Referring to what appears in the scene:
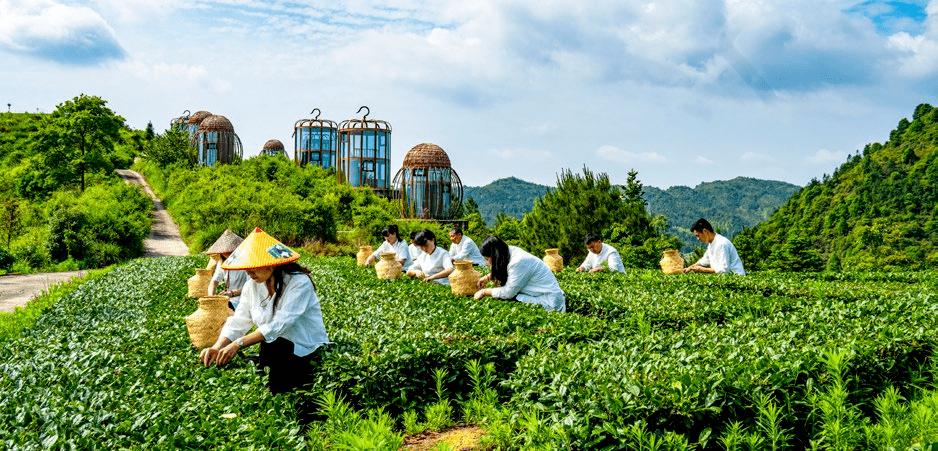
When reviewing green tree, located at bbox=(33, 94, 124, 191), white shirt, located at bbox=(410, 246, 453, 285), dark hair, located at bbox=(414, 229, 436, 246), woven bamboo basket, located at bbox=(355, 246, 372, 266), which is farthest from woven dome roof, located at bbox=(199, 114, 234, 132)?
dark hair, located at bbox=(414, 229, 436, 246)

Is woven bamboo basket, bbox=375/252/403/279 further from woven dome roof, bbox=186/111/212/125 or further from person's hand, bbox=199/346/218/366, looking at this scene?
woven dome roof, bbox=186/111/212/125

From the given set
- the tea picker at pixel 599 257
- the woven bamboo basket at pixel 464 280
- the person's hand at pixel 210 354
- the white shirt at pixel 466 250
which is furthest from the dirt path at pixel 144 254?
the tea picker at pixel 599 257

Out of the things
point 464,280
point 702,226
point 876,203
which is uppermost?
point 876,203

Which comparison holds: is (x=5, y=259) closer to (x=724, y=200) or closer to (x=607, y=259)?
(x=607, y=259)

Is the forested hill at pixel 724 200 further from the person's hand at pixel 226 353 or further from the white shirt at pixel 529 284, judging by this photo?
the person's hand at pixel 226 353

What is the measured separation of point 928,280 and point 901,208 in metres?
52.1

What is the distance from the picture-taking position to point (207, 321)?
594cm

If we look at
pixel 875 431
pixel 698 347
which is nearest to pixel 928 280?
pixel 698 347

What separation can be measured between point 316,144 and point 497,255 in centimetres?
3325

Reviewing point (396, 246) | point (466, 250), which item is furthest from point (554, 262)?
point (396, 246)

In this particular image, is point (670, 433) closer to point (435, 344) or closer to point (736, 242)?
point (435, 344)

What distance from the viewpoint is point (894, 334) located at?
5375 millimetres

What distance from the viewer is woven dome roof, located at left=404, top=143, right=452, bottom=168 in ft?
116

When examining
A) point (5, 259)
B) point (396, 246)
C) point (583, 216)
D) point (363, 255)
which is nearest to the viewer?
point (396, 246)
